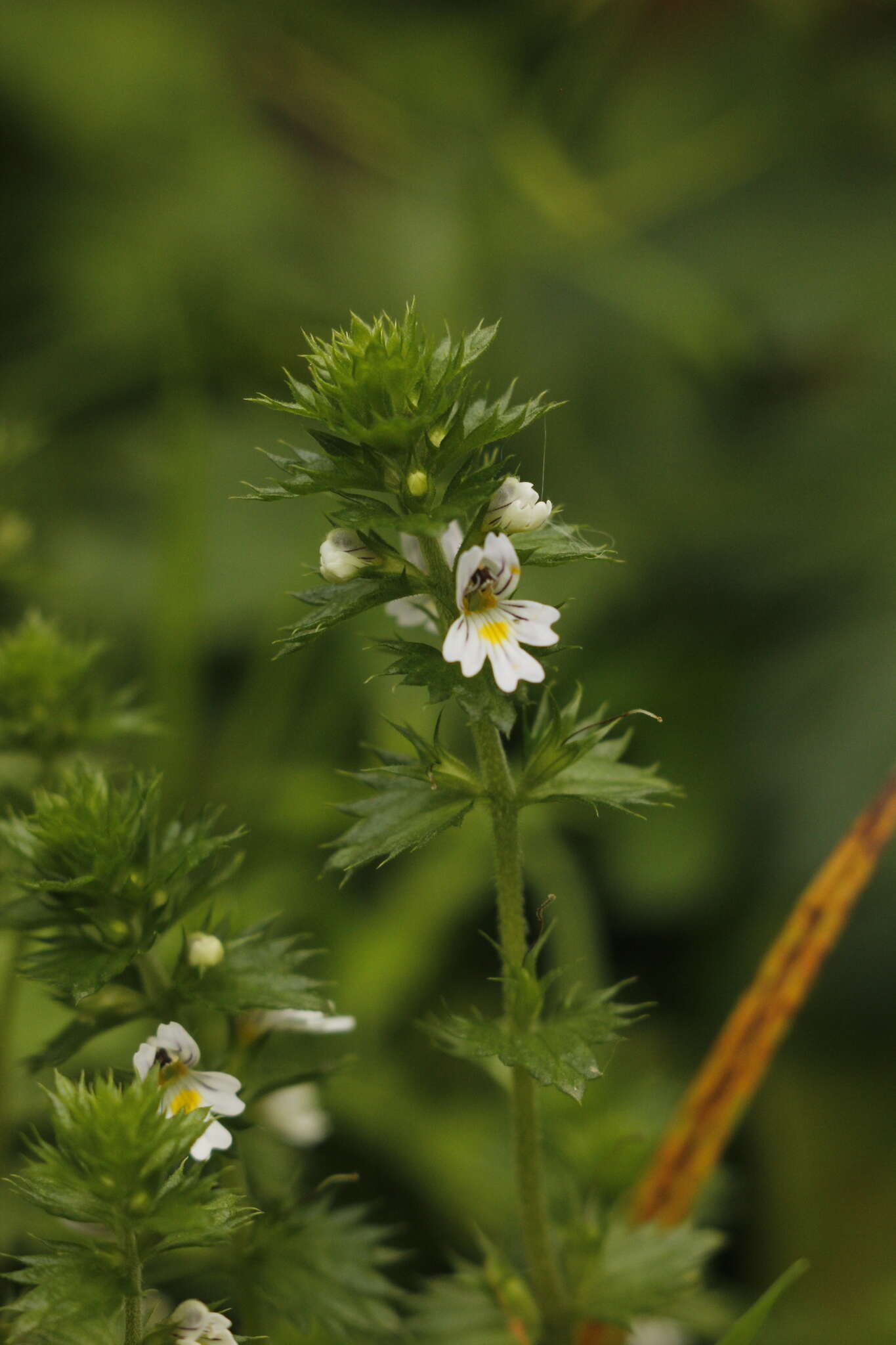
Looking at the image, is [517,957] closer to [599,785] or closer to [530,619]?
[599,785]

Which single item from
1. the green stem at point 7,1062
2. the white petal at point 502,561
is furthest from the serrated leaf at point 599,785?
the green stem at point 7,1062

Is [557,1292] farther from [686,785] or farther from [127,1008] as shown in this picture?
[686,785]

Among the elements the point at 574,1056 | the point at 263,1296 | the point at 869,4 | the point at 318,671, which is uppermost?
the point at 869,4

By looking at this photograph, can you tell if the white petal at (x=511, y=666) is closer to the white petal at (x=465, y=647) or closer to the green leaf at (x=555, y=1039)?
the white petal at (x=465, y=647)

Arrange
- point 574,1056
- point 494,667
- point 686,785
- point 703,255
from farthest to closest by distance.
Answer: point 703,255 < point 686,785 < point 574,1056 < point 494,667

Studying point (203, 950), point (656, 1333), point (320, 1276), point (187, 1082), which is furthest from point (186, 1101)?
point (656, 1333)

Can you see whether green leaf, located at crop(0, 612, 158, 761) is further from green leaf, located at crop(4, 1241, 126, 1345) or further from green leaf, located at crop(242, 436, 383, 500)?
green leaf, located at crop(4, 1241, 126, 1345)

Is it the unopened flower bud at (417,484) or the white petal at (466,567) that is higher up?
the unopened flower bud at (417,484)

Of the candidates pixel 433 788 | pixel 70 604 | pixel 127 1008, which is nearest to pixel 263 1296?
pixel 127 1008

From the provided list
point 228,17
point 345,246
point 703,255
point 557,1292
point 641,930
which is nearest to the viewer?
point 557,1292
